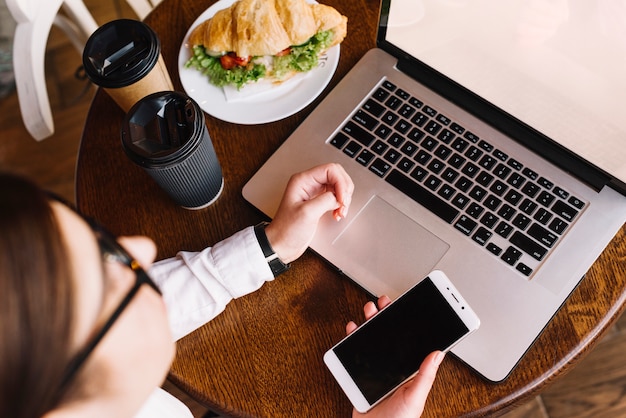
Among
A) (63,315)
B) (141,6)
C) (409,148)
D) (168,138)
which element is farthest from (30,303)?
(141,6)

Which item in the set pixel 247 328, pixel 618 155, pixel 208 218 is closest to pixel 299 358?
pixel 247 328

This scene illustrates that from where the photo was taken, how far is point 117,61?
2.17 ft

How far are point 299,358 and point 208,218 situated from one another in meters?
0.22

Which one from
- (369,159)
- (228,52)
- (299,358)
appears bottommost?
(299,358)

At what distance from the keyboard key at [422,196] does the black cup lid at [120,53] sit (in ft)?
1.10

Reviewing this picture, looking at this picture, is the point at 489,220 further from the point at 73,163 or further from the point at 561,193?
the point at 73,163

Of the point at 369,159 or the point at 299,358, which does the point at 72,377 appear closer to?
the point at 299,358

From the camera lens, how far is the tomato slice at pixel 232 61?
0.77 meters

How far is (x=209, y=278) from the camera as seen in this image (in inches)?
26.6

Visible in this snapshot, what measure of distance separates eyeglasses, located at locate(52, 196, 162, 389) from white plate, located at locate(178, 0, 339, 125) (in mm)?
347

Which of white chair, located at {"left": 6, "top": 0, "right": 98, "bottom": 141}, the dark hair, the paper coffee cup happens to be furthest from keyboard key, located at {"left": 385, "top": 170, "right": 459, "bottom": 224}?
white chair, located at {"left": 6, "top": 0, "right": 98, "bottom": 141}

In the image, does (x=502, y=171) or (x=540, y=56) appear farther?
(x=502, y=171)

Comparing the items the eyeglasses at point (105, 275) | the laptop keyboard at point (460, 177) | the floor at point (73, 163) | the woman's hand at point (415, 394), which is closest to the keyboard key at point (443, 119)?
the laptop keyboard at point (460, 177)

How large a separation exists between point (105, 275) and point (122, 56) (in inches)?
14.0
